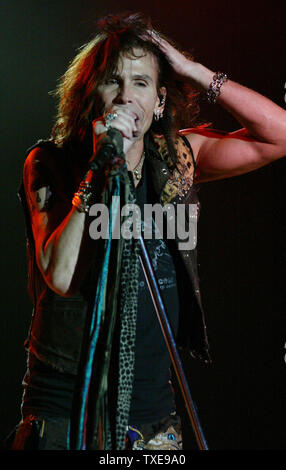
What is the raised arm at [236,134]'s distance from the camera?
1651 millimetres

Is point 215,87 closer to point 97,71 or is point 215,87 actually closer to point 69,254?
point 97,71

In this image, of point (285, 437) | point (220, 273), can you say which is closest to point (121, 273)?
point (220, 273)

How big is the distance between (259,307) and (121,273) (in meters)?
1.59

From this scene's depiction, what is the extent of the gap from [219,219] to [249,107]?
102 centimetres

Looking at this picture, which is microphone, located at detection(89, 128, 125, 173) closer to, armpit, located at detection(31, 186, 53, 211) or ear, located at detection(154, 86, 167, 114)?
armpit, located at detection(31, 186, 53, 211)

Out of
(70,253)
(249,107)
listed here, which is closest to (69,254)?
(70,253)

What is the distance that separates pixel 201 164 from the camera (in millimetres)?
1817

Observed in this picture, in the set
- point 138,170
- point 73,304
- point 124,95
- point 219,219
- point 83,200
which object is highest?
point 219,219

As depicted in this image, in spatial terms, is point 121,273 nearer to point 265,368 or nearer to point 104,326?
point 104,326

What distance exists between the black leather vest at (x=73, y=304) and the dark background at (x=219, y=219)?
0.98 meters

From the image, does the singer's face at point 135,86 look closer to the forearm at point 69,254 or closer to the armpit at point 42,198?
the armpit at point 42,198

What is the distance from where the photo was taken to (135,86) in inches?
58.1

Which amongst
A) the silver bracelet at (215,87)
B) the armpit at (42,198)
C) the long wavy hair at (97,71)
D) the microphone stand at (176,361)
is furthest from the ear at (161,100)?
the microphone stand at (176,361)

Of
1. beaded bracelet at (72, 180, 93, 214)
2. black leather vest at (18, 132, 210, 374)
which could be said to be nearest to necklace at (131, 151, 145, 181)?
black leather vest at (18, 132, 210, 374)
